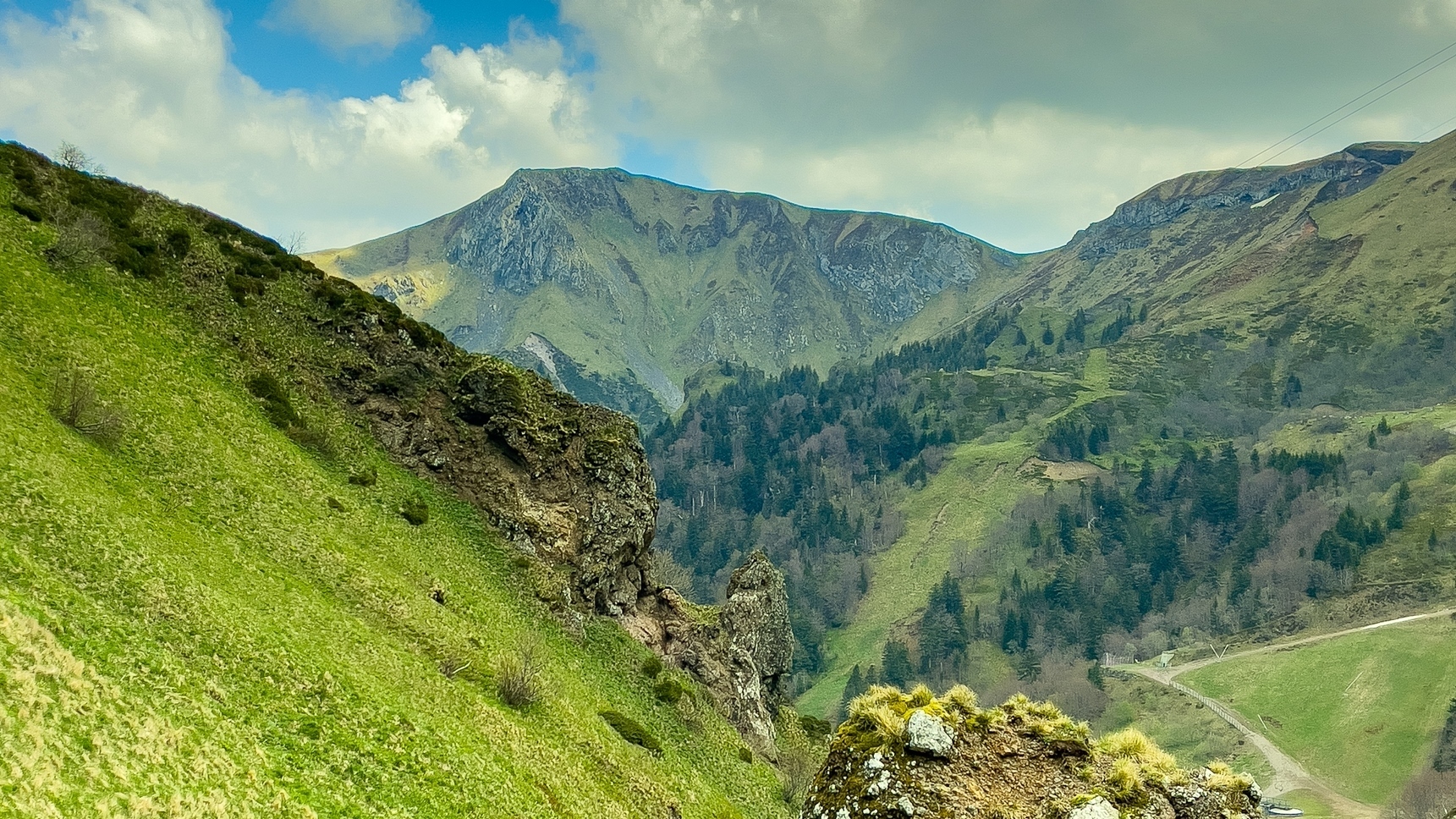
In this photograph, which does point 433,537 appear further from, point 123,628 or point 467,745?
point 123,628

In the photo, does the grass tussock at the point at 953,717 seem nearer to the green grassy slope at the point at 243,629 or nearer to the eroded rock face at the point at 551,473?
the green grassy slope at the point at 243,629

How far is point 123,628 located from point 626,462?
37.1 m

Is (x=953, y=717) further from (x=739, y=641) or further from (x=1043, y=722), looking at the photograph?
(x=739, y=641)

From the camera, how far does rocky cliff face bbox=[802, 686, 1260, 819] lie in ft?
62.6

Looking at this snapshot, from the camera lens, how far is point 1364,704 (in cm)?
17762

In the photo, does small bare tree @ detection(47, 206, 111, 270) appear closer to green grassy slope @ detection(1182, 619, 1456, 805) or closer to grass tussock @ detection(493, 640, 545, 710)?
grass tussock @ detection(493, 640, 545, 710)

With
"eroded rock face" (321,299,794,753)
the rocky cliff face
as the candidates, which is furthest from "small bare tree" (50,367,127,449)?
the rocky cliff face

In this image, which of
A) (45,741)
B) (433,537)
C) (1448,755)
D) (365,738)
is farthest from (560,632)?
(1448,755)

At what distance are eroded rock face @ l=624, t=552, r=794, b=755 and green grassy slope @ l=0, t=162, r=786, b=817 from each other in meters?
5.07

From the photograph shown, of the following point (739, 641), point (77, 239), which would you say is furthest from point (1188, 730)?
point (77, 239)

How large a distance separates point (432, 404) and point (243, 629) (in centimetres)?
2939

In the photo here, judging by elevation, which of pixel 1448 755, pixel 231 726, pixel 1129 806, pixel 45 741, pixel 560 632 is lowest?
pixel 1448 755

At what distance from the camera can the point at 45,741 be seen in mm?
17359

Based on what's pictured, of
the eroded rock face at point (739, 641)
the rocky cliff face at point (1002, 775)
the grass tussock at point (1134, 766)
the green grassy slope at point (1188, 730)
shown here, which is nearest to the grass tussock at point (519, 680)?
the eroded rock face at point (739, 641)
